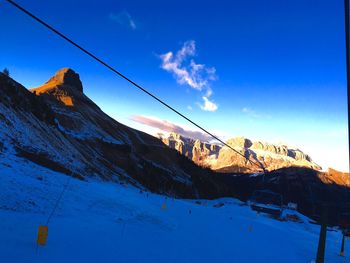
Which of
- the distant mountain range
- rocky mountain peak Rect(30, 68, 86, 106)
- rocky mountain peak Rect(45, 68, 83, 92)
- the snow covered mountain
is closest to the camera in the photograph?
the distant mountain range

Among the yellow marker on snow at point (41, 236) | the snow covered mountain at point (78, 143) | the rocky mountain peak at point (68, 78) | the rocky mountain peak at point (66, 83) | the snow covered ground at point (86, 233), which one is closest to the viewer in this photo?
the yellow marker on snow at point (41, 236)

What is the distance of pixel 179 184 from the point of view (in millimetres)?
113188

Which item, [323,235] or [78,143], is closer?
[323,235]

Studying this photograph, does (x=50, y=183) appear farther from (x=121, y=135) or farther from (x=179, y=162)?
(x=179, y=162)

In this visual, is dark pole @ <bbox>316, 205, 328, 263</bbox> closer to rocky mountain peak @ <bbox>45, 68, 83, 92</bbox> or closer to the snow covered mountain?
the snow covered mountain

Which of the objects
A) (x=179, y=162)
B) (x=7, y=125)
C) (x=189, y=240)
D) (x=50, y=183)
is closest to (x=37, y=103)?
(x=7, y=125)

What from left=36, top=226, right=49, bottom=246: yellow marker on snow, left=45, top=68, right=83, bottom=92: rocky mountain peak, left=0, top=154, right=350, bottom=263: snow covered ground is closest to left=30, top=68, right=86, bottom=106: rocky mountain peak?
left=45, top=68, right=83, bottom=92: rocky mountain peak

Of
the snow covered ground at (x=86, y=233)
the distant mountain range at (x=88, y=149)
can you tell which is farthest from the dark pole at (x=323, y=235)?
the snow covered ground at (x=86, y=233)

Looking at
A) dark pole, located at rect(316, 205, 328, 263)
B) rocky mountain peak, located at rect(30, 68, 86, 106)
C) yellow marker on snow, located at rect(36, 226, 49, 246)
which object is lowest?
yellow marker on snow, located at rect(36, 226, 49, 246)

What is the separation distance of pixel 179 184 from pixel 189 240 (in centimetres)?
9701

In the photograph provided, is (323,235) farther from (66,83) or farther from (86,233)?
(66,83)

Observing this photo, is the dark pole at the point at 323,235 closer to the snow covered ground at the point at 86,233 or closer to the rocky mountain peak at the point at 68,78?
the snow covered ground at the point at 86,233

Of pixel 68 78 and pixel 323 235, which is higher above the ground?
pixel 68 78

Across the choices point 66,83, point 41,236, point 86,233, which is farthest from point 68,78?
point 41,236
